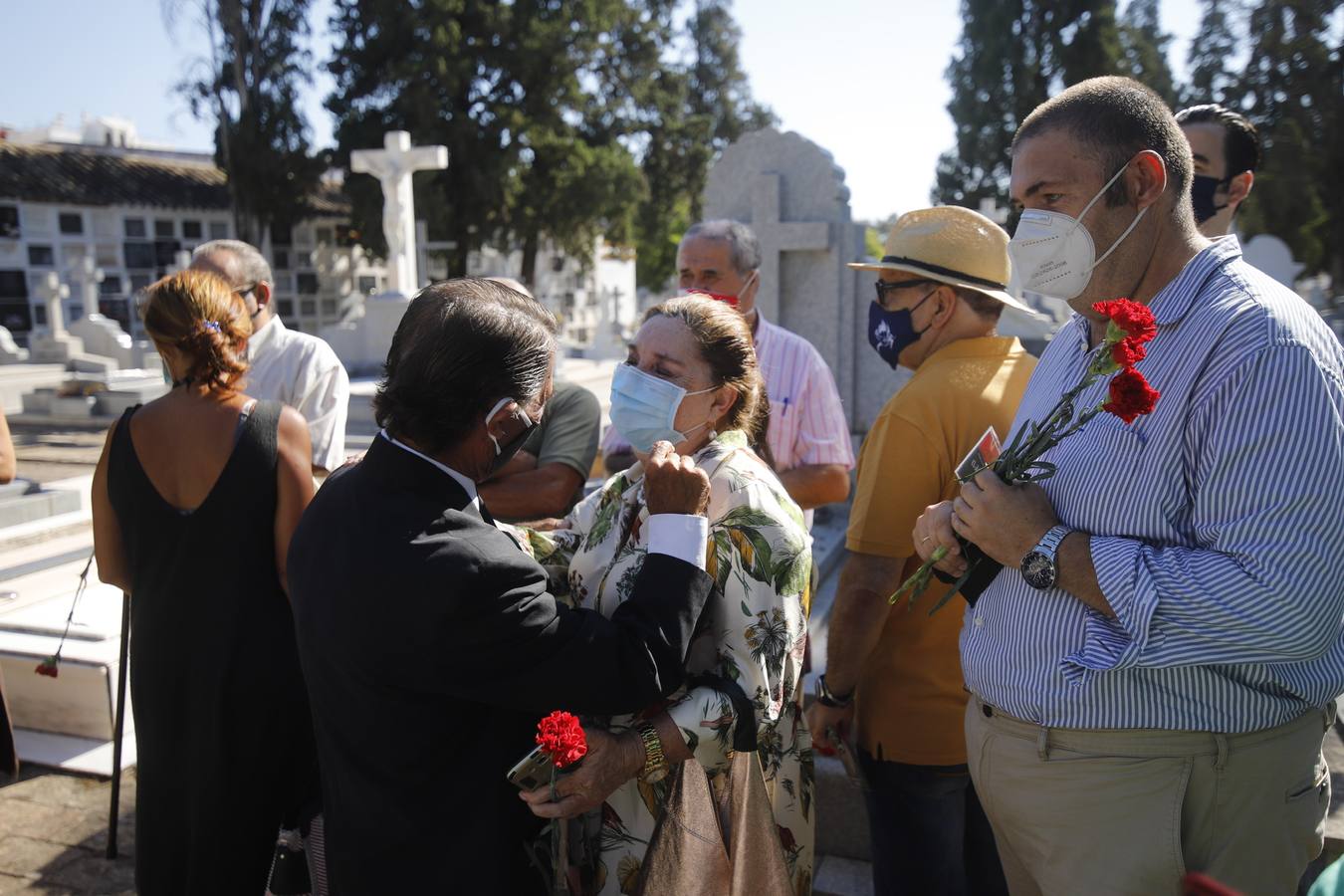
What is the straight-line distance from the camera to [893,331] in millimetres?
2463

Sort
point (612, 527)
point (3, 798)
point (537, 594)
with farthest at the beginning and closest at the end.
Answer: point (3, 798) → point (612, 527) → point (537, 594)

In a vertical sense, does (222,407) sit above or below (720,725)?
above

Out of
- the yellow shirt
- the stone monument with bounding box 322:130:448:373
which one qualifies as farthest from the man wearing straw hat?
the stone monument with bounding box 322:130:448:373

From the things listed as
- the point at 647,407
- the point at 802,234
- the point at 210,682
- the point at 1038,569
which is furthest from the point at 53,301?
the point at 1038,569

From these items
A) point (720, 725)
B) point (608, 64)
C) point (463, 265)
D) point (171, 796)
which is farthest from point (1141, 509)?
point (608, 64)

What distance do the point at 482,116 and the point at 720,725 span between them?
27.5 meters

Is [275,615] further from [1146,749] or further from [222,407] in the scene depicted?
[1146,749]

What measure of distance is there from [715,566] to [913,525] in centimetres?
58

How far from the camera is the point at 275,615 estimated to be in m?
2.42

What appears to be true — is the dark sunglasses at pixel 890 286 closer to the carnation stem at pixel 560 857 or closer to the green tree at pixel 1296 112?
the carnation stem at pixel 560 857

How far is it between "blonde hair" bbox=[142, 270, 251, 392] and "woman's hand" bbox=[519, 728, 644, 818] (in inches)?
57.3

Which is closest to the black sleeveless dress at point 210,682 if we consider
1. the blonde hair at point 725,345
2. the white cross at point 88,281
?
the blonde hair at point 725,345

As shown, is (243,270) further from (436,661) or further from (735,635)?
(735,635)

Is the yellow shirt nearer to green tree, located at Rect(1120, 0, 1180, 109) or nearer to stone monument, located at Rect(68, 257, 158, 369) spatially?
stone monument, located at Rect(68, 257, 158, 369)
